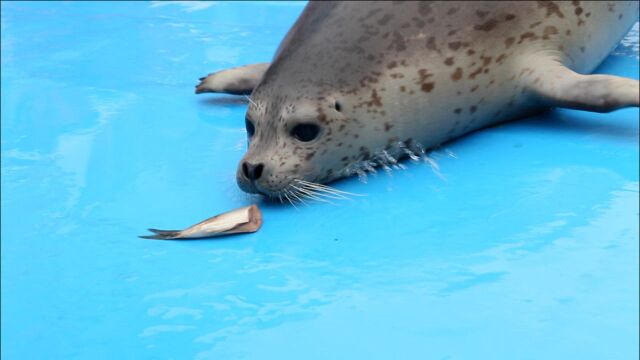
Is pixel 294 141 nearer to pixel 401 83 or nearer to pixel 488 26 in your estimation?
pixel 401 83

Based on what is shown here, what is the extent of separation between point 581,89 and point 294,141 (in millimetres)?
1362

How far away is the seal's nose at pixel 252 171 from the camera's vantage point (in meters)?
3.17

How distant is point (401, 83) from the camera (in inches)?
140

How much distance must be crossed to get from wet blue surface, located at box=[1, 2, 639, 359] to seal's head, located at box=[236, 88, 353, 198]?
0.37 ft

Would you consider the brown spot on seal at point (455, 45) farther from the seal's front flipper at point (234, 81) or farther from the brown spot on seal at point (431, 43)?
the seal's front flipper at point (234, 81)

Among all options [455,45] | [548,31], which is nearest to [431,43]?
[455,45]

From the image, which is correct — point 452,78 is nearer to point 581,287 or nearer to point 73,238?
point 581,287

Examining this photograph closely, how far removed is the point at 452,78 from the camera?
368 cm

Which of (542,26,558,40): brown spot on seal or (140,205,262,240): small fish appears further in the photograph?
(542,26,558,40): brown spot on seal

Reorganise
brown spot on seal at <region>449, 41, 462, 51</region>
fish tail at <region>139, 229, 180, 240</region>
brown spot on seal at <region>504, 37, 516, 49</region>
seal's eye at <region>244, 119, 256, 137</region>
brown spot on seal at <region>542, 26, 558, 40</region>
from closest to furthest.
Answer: fish tail at <region>139, 229, 180, 240</region> → seal's eye at <region>244, 119, 256, 137</region> → brown spot on seal at <region>449, 41, 462, 51</region> → brown spot on seal at <region>504, 37, 516, 49</region> → brown spot on seal at <region>542, 26, 558, 40</region>

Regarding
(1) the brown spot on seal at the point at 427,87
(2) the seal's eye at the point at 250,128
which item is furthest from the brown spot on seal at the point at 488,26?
(2) the seal's eye at the point at 250,128

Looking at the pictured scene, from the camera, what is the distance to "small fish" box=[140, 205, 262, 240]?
303cm

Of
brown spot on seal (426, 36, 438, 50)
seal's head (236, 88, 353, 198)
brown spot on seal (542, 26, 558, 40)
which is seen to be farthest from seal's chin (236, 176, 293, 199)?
brown spot on seal (542, 26, 558, 40)

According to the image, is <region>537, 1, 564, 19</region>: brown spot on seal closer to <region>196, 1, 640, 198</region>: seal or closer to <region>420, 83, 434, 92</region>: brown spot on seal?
<region>196, 1, 640, 198</region>: seal
